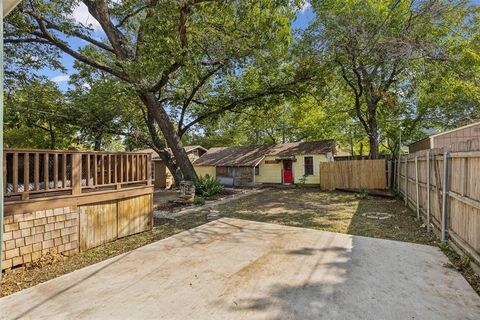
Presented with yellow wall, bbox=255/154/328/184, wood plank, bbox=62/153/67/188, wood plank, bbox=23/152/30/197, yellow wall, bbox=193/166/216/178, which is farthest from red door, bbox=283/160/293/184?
wood plank, bbox=23/152/30/197

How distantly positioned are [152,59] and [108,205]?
15.5ft

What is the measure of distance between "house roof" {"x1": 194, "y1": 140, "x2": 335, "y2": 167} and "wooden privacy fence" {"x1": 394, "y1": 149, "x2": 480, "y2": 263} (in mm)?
10353

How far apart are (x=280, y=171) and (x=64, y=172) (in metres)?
14.3

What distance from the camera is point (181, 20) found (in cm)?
692

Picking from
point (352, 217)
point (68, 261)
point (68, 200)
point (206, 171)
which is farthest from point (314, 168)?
point (68, 261)

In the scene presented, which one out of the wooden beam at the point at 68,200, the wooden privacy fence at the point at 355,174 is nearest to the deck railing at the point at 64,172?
the wooden beam at the point at 68,200

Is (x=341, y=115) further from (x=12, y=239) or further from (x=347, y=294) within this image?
(x=12, y=239)

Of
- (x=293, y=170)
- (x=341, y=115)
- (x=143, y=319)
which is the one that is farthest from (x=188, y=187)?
(x=341, y=115)

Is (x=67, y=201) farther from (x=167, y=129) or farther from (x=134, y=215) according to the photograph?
(x=167, y=129)

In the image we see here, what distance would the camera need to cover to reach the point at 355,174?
13195 mm

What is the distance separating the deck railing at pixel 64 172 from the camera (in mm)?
4047

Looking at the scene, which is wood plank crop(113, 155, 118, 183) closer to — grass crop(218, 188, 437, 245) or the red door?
grass crop(218, 188, 437, 245)

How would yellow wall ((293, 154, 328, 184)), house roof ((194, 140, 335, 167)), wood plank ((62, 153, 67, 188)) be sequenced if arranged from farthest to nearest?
house roof ((194, 140, 335, 167)) < yellow wall ((293, 154, 328, 184)) < wood plank ((62, 153, 67, 188))

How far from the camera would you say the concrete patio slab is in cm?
275
